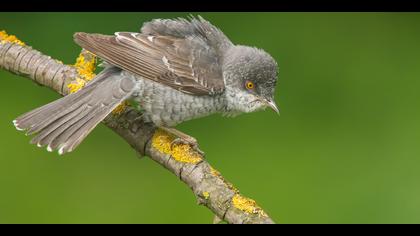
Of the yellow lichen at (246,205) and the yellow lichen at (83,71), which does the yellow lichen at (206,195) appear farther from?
the yellow lichen at (83,71)

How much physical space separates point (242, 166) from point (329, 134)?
56cm

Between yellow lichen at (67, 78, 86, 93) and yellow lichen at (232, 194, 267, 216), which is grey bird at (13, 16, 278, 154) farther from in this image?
yellow lichen at (232, 194, 267, 216)

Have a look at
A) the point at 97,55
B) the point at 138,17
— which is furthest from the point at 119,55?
the point at 138,17

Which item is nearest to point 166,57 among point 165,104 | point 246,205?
point 165,104

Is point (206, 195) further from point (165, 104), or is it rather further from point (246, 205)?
point (165, 104)

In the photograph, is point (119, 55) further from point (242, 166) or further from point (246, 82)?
point (242, 166)

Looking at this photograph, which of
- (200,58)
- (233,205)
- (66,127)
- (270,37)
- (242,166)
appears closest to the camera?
(233,205)

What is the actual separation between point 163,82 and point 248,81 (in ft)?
1.49

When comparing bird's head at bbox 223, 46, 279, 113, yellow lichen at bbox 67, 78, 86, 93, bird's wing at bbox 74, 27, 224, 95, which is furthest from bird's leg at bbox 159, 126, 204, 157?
yellow lichen at bbox 67, 78, 86, 93

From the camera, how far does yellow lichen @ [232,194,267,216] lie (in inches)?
143

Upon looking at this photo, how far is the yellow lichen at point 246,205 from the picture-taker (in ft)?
11.9

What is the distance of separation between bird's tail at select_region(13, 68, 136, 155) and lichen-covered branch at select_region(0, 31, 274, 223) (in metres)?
0.12

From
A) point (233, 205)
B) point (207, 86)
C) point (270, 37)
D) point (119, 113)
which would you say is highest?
point (270, 37)

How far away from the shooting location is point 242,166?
524 cm
